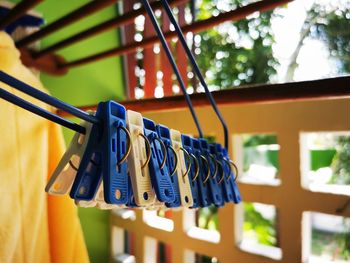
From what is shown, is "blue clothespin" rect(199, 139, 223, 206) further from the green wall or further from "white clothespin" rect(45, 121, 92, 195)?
the green wall

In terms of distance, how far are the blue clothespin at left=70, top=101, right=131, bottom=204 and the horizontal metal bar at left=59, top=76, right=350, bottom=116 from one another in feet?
0.67

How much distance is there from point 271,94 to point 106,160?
25 cm

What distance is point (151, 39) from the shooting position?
0.64 m

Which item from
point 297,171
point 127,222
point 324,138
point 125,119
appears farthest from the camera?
point 127,222

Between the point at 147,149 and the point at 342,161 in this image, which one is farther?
the point at 342,161

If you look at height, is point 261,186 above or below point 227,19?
below

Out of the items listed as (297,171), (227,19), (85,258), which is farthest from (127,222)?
(227,19)

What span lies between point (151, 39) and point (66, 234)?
41 centimetres

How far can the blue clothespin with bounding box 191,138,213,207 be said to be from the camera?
0.40 metres

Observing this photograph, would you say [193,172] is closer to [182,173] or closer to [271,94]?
[182,173]

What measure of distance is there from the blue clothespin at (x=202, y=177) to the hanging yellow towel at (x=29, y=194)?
0.92 feet

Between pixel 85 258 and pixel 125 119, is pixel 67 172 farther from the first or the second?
pixel 85 258

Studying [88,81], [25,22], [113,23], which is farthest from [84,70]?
[113,23]

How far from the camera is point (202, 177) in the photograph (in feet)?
1.36
